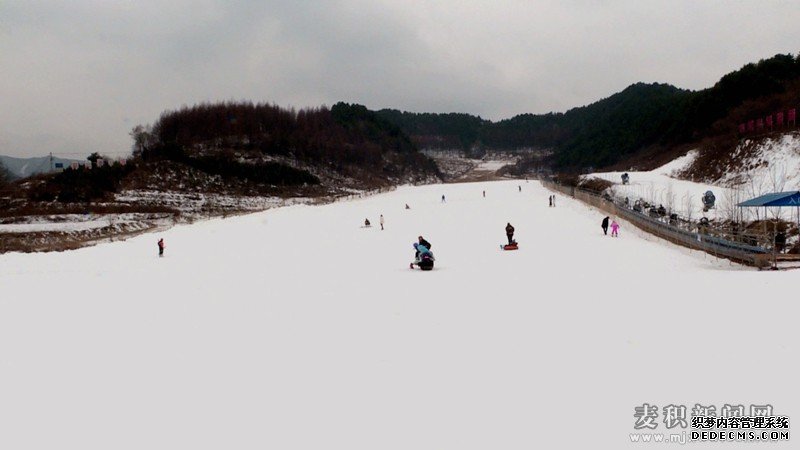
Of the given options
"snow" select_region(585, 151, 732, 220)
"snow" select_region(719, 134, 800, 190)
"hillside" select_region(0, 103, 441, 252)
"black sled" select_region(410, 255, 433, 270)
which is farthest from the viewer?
"hillside" select_region(0, 103, 441, 252)

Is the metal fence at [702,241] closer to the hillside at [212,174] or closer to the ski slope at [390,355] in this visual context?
the ski slope at [390,355]

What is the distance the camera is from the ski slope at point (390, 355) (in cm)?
586

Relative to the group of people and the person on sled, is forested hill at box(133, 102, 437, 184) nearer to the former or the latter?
the group of people

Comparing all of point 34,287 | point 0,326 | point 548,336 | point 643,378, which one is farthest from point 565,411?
point 34,287

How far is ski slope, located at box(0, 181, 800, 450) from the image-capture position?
5.86 m

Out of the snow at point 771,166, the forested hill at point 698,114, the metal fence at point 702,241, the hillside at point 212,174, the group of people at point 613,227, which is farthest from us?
the forested hill at point 698,114

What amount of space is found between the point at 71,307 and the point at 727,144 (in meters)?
66.1

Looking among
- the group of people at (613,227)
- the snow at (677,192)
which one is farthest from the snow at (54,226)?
the snow at (677,192)

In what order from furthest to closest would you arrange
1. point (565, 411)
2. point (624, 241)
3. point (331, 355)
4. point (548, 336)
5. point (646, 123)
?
point (646, 123)
point (624, 241)
point (548, 336)
point (331, 355)
point (565, 411)

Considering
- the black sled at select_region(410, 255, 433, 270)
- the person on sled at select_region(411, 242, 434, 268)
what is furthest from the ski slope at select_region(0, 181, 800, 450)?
the person on sled at select_region(411, 242, 434, 268)

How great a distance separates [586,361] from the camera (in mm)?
7496

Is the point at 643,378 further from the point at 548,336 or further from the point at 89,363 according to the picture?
the point at 89,363

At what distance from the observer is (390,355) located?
8.12m

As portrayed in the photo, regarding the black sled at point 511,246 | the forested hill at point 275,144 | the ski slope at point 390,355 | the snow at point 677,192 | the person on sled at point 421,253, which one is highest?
the forested hill at point 275,144
